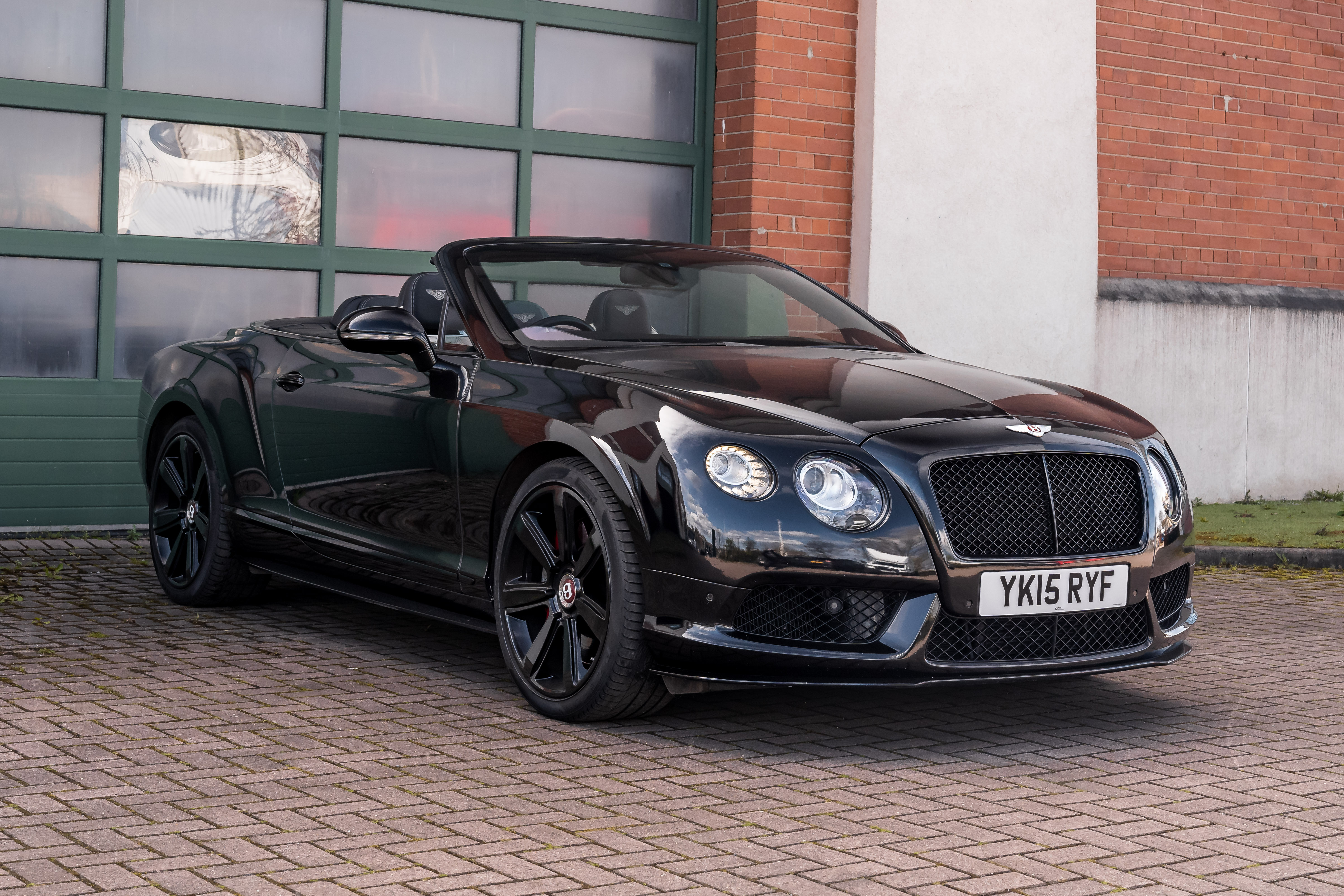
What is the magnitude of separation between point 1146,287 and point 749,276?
6.84 meters

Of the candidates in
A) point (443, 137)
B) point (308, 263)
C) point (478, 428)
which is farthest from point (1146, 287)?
point (478, 428)

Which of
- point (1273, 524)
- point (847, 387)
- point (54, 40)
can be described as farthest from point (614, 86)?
point (847, 387)

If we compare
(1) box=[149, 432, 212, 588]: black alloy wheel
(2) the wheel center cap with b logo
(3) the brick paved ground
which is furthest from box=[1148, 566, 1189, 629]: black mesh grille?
(1) box=[149, 432, 212, 588]: black alloy wheel

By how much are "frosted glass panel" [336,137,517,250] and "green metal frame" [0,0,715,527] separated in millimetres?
60

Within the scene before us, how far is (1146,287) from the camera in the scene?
1255 cm

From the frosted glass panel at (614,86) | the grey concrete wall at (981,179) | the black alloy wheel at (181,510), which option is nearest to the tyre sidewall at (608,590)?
the black alloy wheel at (181,510)

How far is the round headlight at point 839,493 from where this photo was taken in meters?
4.59

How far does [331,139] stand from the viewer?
10211mm

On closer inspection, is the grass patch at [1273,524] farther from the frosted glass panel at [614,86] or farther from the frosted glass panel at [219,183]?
the frosted glass panel at [219,183]

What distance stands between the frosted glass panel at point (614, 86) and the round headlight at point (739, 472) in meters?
6.62

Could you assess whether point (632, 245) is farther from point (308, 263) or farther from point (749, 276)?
point (308, 263)

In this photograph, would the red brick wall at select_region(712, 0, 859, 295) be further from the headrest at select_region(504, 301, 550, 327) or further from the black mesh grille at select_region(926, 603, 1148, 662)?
the black mesh grille at select_region(926, 603, 1148, 662)

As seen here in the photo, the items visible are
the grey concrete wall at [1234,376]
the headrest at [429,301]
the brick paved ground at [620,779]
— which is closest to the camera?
the brick paved ground at [620,779]

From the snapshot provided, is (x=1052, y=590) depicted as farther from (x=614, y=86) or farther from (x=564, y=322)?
(x=614, y=86)
